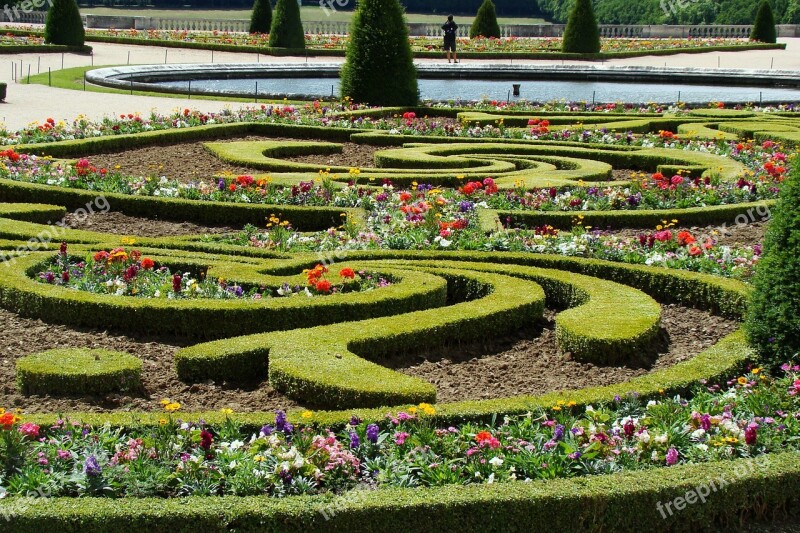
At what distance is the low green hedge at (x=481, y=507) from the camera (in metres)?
5.81

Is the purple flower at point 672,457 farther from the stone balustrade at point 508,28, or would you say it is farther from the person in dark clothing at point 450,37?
the stone balustrade at point 508,28

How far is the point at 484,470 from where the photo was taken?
629cm

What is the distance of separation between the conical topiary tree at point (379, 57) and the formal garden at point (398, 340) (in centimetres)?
592

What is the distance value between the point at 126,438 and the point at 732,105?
20.1 meters

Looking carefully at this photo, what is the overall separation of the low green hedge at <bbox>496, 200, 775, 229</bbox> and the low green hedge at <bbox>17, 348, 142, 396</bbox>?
5.48m

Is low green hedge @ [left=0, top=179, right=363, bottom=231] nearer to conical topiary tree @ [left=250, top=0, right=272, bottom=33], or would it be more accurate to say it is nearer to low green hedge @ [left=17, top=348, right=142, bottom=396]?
low green hedge @ [left=17, top=348, right=142, bottom=396]

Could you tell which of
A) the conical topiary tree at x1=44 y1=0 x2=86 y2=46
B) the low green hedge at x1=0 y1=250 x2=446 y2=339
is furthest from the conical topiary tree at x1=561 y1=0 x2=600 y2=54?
the low green hedge at x1=0 y1=250 x2=446 y2=339

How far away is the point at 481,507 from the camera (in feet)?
19.4

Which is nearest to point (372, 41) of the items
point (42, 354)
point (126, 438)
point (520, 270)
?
point (520, 270)

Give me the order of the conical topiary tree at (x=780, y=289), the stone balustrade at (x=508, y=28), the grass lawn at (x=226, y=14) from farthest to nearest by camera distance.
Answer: the grass lawn at (x=226, y=14) < the stone balustrade at (x=508, y=28) < the conical topiary tree at (x=780, y=289)

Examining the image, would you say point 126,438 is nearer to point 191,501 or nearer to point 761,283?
point 191,501

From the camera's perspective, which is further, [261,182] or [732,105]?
[732,105]

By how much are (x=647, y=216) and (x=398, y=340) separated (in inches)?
194

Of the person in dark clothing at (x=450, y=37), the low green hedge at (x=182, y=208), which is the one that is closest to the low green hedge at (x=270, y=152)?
the low green hedge at (x=182, y=208)
